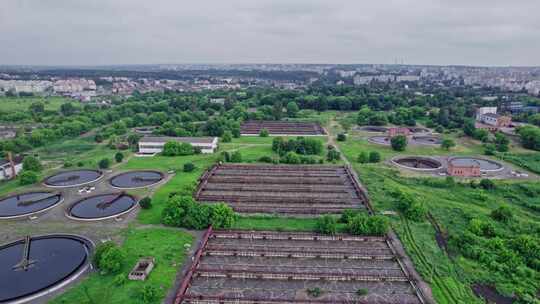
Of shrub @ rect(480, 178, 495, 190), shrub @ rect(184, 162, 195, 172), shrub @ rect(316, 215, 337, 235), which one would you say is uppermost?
shrub @ rect(184, 162, 195, 172)

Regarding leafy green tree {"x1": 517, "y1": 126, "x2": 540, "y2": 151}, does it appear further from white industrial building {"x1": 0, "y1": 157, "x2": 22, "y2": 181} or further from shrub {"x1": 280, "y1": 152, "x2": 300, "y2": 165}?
white industrial building {"x1": 0, "y1": 157, "x2": 22, "y2": 181}

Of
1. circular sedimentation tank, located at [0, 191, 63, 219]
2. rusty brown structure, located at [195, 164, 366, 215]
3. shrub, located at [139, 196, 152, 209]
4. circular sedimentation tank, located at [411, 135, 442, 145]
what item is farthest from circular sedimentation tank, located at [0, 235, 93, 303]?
circular sedimentation tank, located at [411, 135, 442, 145]

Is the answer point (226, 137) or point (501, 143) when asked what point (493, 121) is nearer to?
point (501, 143)

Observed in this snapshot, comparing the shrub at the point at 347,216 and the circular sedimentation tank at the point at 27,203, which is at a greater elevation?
the shrub at the point at 347,216

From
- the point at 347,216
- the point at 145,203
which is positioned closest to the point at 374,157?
the point at 347,216

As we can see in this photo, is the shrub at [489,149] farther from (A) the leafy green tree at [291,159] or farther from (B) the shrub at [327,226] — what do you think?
(B) the shrub at [327,226]

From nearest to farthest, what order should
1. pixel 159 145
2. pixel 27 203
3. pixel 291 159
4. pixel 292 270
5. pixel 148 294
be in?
pixel 148 294, pixel 292 270, pixel 27 203, pixel 291 159, pixel 159 145

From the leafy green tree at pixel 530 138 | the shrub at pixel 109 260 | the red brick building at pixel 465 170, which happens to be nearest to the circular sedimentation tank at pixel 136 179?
the shrub at pixel 109 260
